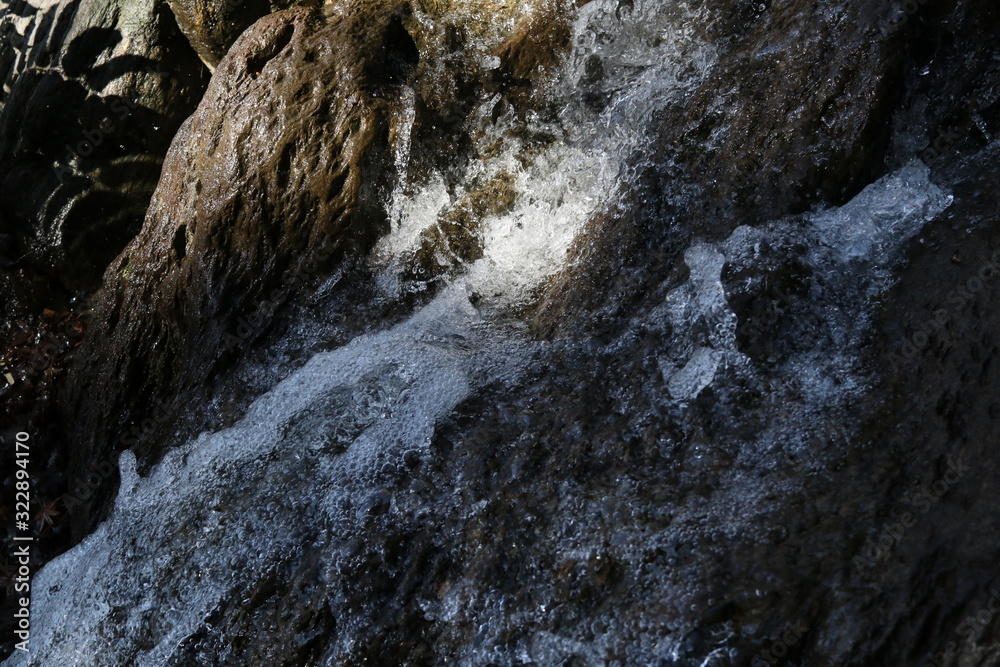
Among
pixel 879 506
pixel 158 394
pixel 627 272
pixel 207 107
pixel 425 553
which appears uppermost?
pixel 207 107

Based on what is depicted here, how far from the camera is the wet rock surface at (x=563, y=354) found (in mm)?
2080

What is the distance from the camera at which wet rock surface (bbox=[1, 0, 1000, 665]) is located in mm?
2080

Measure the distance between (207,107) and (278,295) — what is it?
1126 mm

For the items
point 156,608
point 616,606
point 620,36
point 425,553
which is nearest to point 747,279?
point 616,606

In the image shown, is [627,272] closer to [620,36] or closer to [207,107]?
[620,36]

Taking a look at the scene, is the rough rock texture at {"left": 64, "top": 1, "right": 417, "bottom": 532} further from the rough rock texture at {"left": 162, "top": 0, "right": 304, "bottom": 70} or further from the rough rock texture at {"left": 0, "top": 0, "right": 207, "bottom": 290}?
the rough rock texture at {"left": 0, "top": 0, "right": 207, "bottom": 290}

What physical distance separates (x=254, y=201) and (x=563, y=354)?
5.76ft

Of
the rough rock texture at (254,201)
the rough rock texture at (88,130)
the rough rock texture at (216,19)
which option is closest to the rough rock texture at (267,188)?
the rough rock texture at (254,201)

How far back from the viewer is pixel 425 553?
8.20 ft

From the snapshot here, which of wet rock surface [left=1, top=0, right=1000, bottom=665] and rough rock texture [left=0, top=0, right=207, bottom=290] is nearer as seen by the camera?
wet rock surface [left=1, top=0, right=1000, bottom=665]

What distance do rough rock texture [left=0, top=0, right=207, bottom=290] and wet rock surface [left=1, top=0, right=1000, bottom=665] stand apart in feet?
3.60

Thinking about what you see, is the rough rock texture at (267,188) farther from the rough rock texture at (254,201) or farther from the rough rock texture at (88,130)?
the rough rock texture at (88,130)

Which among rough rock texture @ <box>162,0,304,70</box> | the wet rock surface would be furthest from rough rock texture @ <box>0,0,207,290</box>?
the wet rock surface

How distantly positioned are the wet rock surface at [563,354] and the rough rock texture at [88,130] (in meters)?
1.10
